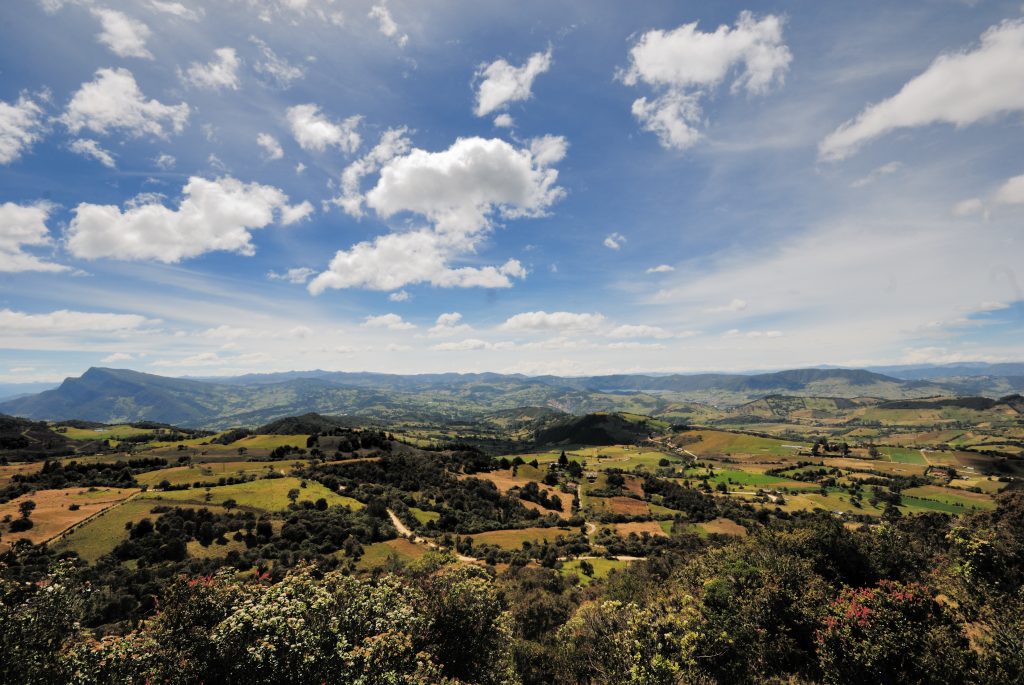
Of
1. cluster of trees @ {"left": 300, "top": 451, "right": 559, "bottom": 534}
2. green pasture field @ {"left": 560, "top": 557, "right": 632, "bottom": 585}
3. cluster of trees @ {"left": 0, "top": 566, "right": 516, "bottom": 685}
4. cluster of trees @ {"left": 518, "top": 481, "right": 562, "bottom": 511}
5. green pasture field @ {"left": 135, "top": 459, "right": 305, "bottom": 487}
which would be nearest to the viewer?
cluster of trees @ {"left": 0, "top": 566, "right": 516, "bottom": 685}

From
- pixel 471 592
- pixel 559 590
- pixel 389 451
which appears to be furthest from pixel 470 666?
pixel 389 451

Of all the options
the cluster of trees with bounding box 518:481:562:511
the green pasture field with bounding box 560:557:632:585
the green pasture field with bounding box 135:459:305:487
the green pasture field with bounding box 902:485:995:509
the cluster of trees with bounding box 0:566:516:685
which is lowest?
the green pasture field with bounding box 902:485:995:509

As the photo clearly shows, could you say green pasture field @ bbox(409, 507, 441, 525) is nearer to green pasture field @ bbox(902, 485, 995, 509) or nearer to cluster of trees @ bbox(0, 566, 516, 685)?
cluster of trees @ bbox(0, 566, 516, 685)

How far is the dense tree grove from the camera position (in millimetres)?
21922

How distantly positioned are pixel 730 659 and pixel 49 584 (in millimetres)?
52092

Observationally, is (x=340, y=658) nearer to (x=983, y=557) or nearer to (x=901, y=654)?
(x=901, y=654)

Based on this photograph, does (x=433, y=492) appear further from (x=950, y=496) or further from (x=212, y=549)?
(x=950, y=496)

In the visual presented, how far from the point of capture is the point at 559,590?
6850 cm

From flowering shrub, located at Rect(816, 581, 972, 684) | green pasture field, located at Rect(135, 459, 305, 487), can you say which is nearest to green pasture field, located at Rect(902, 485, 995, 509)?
flowering shrub, located at Rect(816, 581, 972, 684)

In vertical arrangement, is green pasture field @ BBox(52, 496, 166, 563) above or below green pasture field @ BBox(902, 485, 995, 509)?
above

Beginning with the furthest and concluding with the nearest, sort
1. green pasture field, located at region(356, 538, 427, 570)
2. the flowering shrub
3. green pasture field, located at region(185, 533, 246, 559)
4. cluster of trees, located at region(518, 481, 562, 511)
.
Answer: cluster of trees, located at region(518, 481, 562, 511), green pasture field, located at region(356, 538, 427, 570), green pasture field, located at region(185, 533, 246, 559), the flowering shrub

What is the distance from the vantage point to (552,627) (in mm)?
51156

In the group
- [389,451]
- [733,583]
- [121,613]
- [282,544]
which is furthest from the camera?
[389,451]

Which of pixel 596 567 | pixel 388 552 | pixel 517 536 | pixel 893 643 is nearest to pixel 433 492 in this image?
pixel 517 536
